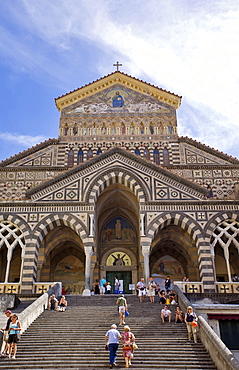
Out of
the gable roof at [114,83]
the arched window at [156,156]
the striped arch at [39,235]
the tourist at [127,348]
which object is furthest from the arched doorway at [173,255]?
the tourist at [127,348]

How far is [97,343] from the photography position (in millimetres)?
13047

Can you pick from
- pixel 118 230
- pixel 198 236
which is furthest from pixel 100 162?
pixel 198 236

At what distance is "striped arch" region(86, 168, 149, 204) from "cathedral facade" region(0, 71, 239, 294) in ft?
0.21

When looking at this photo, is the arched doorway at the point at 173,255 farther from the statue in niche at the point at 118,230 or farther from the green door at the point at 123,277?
the statue in niche at the point at 118,230

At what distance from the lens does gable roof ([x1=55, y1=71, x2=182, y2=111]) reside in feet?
109

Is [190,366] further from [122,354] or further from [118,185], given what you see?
[118,185]

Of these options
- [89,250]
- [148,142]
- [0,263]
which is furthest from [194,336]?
[148,142]

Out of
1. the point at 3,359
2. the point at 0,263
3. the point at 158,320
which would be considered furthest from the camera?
the point at 0,263

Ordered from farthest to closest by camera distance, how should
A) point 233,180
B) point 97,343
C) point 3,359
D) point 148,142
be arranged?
point 148,142 → point 233,180 → point 97,343 → point 3,359

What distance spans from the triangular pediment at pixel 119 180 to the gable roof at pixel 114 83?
33.0 ft

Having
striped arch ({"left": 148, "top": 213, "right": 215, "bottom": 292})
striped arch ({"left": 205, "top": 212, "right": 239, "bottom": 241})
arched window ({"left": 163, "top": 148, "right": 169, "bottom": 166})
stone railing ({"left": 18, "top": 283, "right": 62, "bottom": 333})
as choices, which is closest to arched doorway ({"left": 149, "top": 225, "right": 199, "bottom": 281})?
striped arch ({"left": 148, "top": 213, "right": 215, "bottom": 292})

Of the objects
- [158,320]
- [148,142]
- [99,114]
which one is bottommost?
[158,320]

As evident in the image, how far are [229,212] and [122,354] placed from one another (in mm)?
13302

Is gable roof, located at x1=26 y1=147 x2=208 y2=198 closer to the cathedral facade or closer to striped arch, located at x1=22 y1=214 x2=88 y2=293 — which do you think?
the cathedral facade
